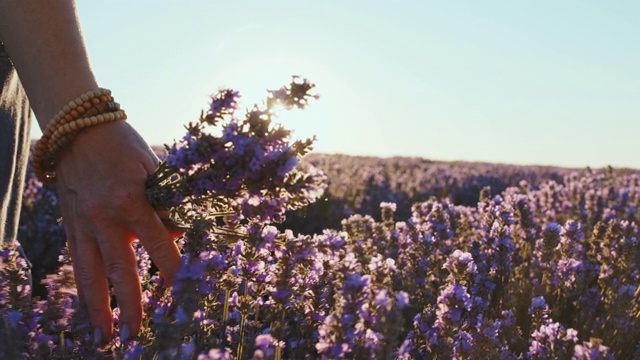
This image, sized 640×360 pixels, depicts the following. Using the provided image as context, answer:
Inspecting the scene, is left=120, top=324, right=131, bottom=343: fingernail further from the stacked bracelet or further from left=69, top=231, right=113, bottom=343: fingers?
the stacked bracelet

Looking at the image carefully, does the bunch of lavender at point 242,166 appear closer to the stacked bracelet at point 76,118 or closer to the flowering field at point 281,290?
the flowering field at point 281,290

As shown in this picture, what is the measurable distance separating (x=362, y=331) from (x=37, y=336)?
0.89 metres

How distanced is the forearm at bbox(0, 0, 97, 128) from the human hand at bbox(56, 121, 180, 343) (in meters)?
0.17

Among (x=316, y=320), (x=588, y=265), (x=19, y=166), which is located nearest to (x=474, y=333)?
(x=316, y=320)

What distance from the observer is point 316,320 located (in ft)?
8.29

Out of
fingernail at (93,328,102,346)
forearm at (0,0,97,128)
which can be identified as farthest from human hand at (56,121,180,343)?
forearm at (0,0,97,128)

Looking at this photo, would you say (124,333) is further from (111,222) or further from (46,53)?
(46,53)

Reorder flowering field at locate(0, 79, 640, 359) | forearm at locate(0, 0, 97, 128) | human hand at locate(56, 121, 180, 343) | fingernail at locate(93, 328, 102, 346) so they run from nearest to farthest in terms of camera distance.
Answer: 1. flowering field at locate(0, 79, 640, 359)
2. human hand at locate(56, 121, 180, 343)
3. fingernail at locate(93, 328, 102, 346)
4. forearm at locate(0, 0, 97, 128)

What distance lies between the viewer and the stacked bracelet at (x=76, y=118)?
6.46 ft

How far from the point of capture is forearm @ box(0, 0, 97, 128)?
207 cm

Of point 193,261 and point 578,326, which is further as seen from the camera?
point 578,326

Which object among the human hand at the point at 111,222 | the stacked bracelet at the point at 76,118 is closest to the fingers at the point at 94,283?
the human hand at the point at 111,222

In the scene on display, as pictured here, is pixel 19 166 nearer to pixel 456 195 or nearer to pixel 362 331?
pixel 362 331

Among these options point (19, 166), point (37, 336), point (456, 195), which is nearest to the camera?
point (37, 336)
